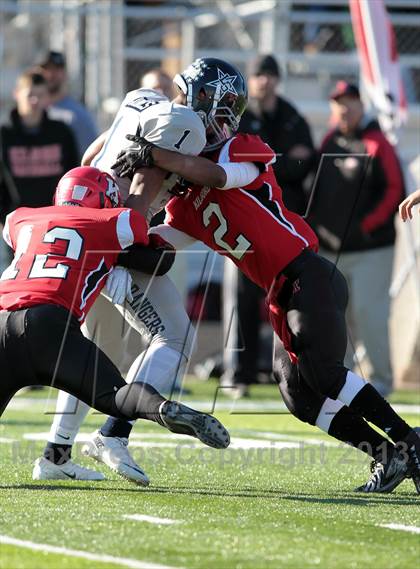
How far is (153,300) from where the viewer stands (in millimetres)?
4867

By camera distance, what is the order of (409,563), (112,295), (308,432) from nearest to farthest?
(409,563), (112,295), (308,432)

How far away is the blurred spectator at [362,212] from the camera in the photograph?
8.77 metres

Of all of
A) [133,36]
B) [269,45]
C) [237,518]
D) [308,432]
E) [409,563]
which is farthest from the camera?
[133,36]

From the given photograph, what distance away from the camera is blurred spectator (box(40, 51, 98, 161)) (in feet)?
29.2

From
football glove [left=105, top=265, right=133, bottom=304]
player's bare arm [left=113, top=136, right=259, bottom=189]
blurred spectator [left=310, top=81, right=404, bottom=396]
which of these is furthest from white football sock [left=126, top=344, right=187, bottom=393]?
blurred spectator [left=310, top=81, right=404, bottom=396]

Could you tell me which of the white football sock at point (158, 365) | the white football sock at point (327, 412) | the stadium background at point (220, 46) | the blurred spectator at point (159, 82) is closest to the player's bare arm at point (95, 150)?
the white football sock at point (158, 365)

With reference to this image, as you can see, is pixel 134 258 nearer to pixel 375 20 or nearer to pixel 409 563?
pixel 409 563

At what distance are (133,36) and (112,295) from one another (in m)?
8.18

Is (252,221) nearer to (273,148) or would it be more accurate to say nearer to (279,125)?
(273,148)

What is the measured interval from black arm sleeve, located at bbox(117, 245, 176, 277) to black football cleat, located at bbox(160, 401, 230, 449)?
27.6 inches

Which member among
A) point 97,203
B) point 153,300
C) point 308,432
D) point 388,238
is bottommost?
point 308,432

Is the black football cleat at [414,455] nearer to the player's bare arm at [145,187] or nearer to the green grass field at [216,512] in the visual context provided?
the green grass field at [216,512]

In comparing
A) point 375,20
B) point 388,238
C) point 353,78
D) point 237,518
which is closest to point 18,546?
point 237,518

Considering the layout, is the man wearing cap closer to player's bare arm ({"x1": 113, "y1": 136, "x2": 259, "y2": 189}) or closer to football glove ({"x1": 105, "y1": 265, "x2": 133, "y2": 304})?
player's bare arm ({"x1": 113, "y1": 136, "x2": 259, "y2": 189})
